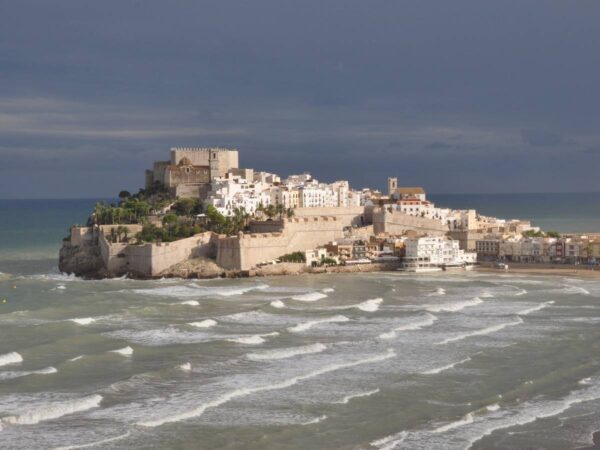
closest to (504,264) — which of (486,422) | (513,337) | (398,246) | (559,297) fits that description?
(398,246)

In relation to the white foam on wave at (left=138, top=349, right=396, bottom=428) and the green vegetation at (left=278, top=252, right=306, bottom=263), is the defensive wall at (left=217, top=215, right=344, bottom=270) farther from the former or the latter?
the white foam on wave at (left=138, top=349, right=396, bottom=428)

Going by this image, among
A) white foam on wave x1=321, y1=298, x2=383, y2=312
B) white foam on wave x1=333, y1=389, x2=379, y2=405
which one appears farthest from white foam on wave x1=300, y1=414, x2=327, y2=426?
white foam on wave x1=321, y1=298, x2=383, y2=312

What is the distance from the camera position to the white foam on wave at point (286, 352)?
2408cm

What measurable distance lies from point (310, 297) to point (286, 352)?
1216cm

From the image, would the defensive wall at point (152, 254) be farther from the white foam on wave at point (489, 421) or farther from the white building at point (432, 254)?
the white foam on wave at point (489, 421)

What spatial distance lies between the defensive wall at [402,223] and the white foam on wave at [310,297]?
22214 millimetres

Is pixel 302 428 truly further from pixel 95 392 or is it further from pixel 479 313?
pixel 479 313

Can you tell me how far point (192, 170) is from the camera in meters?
61.6

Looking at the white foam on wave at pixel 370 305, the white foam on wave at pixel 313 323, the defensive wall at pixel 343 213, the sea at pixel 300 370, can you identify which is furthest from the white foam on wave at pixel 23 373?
the defensive wall at pixel 343 213

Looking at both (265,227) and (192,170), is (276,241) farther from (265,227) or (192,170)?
(192,170)

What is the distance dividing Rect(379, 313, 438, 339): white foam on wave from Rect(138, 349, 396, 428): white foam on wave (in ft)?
7.68

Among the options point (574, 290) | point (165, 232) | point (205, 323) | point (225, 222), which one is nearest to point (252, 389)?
point (205, 323)

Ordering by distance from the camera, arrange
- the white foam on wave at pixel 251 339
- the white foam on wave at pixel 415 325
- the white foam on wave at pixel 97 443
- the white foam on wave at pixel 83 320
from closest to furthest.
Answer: the white foam on wave at pixel 97 443, the white foam on wave at pixel 251 339, the white foam on wave at pixel 415 325, the white foam on wave at pixel 83 320

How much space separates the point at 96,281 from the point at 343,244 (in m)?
13.5
